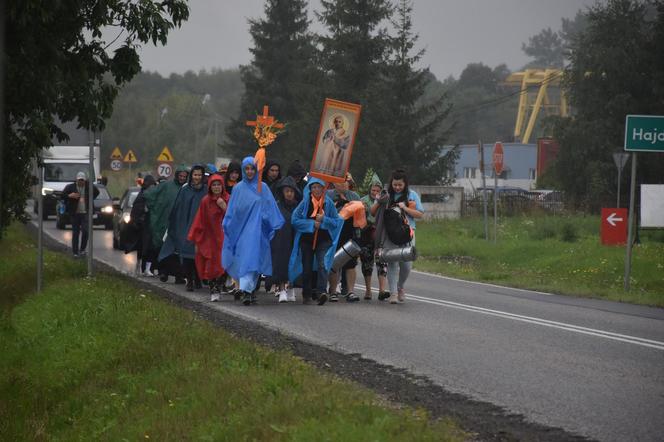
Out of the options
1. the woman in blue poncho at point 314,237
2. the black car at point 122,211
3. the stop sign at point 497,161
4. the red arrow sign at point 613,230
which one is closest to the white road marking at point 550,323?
the woman in blue poncho at point 314,237

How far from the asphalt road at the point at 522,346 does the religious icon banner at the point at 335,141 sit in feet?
6.23

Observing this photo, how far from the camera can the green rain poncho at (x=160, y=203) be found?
818 inches

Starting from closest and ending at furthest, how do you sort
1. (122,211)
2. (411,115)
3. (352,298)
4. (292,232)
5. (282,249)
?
(282,249), (292,232), (352,298), (122,211), (411,115)

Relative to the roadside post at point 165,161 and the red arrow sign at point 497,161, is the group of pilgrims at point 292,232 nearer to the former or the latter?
the red arrow sign at point 497,161

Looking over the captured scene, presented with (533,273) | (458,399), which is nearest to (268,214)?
(458,399)

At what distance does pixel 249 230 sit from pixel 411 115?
40844mm

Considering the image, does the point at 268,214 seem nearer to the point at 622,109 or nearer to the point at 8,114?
the point at 8,114

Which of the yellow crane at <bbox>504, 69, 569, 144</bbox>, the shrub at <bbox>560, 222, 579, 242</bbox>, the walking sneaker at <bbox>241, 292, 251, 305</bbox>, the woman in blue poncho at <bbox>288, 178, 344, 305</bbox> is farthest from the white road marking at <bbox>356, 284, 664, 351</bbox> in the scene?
the yellow crane at <bbox>504, 69, 569, 144</bbox>

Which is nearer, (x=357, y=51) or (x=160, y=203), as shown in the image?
(x=160, y=203)

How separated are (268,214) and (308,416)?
363 inches

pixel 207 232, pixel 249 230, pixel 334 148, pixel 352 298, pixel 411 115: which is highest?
pixel 411 115

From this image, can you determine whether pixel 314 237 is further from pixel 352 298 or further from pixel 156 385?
pixel 156 385

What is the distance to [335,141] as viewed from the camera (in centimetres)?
1811

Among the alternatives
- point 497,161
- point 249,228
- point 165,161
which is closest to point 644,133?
point 249,228
